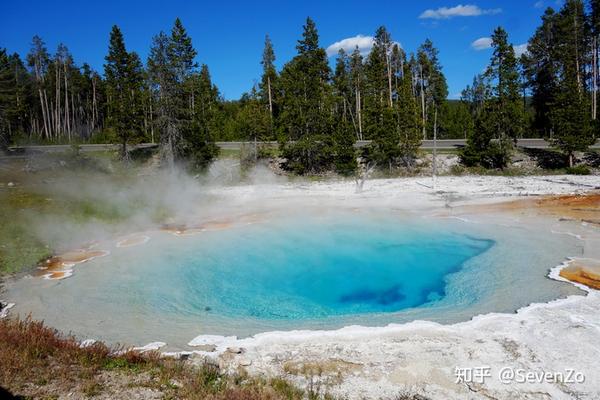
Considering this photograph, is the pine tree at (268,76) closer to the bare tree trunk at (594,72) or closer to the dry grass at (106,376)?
the bare tree trunk at (594,72)

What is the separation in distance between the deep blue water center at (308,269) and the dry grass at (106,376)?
3974mm

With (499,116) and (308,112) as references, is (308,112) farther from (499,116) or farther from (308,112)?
(499,116)

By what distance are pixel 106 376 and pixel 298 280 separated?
851 cm

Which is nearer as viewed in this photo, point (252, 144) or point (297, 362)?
point (297, 362)

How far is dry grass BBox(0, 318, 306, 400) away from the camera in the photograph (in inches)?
249

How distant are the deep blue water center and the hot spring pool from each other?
1.8 inches

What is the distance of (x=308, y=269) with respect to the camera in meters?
16.0

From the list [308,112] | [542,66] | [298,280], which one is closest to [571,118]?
[308,112]

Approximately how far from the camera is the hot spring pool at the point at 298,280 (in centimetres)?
1081

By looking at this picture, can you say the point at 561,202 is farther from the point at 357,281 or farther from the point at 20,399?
the point at 20,399

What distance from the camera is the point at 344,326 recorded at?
10.1 m

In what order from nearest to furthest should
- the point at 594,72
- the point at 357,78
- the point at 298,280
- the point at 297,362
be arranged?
1. the point at 297,362
2. the point at 298,280
3. the point at 594,72
4. the point at 357,78

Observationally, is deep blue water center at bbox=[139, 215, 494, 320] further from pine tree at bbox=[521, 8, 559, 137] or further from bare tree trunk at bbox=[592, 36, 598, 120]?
pine tree at bbox=[521, 8, 559, 137]

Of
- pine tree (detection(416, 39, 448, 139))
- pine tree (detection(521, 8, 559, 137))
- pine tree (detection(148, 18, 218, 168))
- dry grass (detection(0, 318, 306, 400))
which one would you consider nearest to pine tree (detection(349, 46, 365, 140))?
pine tree (detection(416, 39, 448, 139))
